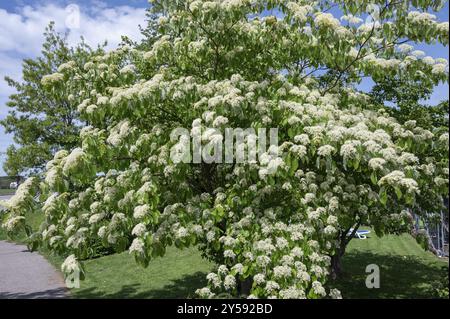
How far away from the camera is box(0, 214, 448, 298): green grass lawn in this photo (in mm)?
12359

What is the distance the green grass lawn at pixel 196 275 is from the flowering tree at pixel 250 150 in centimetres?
549

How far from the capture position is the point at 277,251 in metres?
5.39

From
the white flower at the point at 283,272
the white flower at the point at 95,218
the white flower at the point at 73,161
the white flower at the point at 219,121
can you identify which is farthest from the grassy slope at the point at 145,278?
the white flower at the point at 219,121

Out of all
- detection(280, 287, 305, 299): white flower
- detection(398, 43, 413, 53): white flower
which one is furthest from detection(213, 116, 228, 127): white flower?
detection(398, 43, 413, 53): white flower

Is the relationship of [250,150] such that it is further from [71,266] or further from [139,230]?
[71,266]

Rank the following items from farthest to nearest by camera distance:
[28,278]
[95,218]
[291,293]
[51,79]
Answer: [28,278], [51,79], [95,218], [291,293]

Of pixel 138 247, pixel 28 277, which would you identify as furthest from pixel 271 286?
pixel 28 277

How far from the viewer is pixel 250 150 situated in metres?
5.79

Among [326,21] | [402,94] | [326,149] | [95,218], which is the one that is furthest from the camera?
[402,94]

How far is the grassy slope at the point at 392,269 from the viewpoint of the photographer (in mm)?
12117

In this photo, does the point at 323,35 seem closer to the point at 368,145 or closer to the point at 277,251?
the point at 368,145

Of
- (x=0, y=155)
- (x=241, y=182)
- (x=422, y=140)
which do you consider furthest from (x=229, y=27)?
(x=0, y=155)

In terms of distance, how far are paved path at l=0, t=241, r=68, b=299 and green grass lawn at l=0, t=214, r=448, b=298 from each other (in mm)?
626

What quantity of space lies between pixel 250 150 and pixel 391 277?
439 inches
